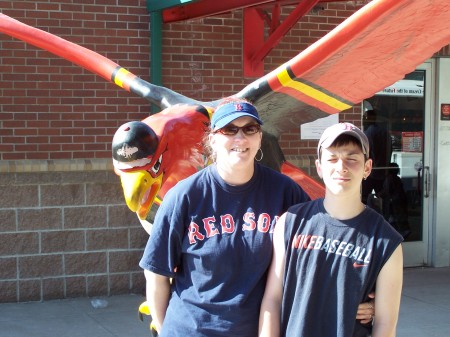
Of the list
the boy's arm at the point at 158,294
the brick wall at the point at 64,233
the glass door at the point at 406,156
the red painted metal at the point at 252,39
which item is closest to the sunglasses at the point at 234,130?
the boy's arm at the point at 158,294

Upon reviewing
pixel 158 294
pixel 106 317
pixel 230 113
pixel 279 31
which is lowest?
pixel 106 317

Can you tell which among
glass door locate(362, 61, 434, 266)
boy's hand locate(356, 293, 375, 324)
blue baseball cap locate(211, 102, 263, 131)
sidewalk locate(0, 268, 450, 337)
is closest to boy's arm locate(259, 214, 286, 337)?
boy's hand locate(356, 293, 375, 324)

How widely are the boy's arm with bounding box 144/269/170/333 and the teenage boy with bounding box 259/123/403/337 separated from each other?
424 millimetres

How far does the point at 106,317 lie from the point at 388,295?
15.1ft

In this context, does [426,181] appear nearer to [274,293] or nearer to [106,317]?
[106,317]

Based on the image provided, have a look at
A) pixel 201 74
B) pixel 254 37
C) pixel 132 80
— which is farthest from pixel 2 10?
pixel 132 80

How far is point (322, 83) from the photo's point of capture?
3.60 metres

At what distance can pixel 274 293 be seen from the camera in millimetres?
2629

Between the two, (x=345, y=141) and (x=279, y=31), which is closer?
(x=345, y=141)


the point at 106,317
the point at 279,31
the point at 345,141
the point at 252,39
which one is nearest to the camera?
the point at 345,141

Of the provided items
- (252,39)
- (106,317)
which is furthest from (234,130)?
(252,39)

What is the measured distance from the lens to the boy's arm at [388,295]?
2484 millimetres

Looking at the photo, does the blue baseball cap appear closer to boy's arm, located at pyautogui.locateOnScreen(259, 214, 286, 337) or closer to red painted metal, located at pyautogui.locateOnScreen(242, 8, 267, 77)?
boy's arm, located at pyautogui.locateOnScreen(259, 214, 286, 337)

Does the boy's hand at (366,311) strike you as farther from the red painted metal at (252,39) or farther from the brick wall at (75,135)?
the red painted metal at (252,39)
